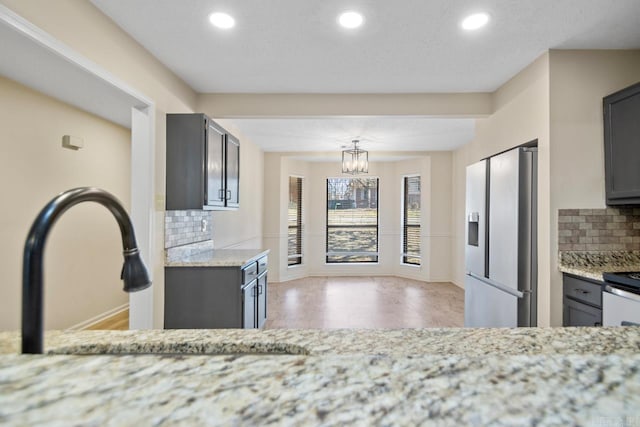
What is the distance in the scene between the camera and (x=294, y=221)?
711 centimetres

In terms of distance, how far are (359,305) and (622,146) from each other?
3456 mm

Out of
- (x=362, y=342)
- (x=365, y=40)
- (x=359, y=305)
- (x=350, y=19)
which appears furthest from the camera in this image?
(x=359, y=305)

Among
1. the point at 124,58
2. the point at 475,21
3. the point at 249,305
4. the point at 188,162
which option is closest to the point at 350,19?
the point at 475,21

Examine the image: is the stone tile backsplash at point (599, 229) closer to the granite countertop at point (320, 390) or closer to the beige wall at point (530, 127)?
the beige wall at point (530, 127)

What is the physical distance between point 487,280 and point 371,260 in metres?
4.35

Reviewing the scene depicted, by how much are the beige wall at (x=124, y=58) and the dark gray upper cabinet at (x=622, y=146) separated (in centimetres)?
351

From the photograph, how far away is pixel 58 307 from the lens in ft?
11.5

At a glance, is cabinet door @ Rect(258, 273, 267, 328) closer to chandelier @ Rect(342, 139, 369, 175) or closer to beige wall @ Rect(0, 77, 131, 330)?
beige wall @ Rect(0, 77, 131, 330)

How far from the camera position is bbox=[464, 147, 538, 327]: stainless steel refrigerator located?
2688 mm

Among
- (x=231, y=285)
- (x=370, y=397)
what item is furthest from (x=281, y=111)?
(x=370, y=397)

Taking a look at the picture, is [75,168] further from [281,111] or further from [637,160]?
[637,160]

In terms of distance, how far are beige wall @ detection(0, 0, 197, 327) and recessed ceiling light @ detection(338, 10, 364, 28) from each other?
151 centimetres

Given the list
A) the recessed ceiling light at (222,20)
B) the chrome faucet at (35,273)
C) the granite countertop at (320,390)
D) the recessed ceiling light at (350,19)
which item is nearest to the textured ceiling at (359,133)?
the recessed ceiling light at (350,19)

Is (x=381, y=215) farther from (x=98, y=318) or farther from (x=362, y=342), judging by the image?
(x=362, y=342)
